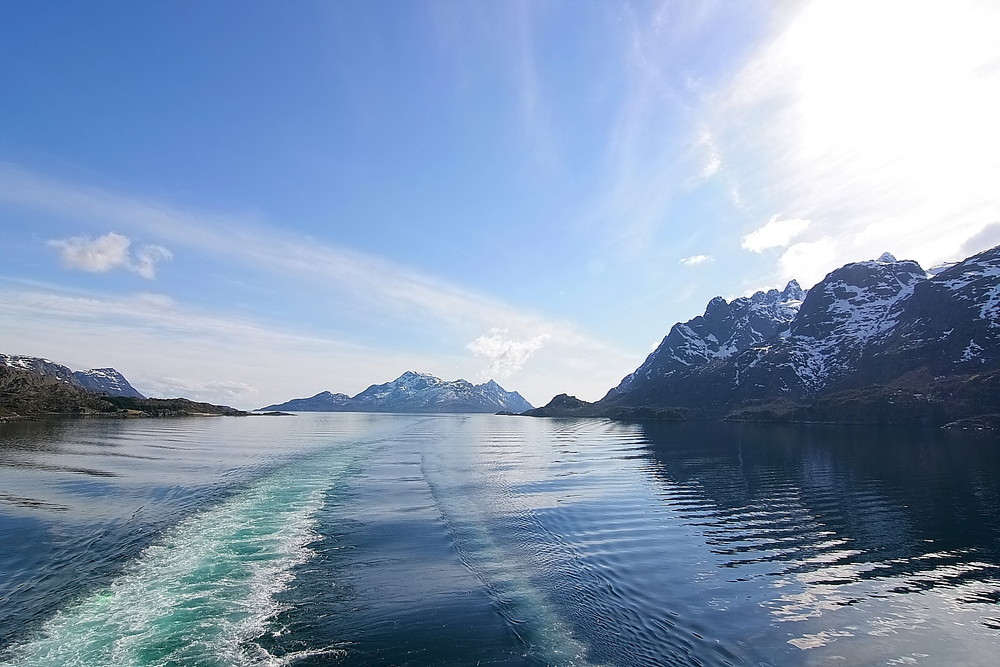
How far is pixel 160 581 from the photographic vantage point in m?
21.4

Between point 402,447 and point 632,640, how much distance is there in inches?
3226

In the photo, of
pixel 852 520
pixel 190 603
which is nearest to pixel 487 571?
pixel 190 603

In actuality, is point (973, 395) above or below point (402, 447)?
above

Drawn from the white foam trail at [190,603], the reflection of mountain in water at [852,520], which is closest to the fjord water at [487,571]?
the white foam trail at [190,603]

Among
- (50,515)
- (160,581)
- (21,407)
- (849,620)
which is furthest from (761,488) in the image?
(21,407)

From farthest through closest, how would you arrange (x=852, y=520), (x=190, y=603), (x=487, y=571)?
(x=852, y=520) < (x=487, y=571) < (x=190, y=603)

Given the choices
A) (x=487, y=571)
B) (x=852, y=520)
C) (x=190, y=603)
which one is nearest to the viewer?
(x=190, y=603)

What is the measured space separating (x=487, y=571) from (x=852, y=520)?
97.8 feet

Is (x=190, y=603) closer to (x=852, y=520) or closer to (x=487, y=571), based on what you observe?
(x=487, y=571)

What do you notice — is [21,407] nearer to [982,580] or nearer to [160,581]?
[160,581]

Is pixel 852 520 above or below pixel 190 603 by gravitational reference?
above

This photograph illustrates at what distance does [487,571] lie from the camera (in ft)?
79.0

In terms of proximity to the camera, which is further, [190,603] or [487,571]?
[487,571]

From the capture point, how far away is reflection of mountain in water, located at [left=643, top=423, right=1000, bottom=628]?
80.7 ft
